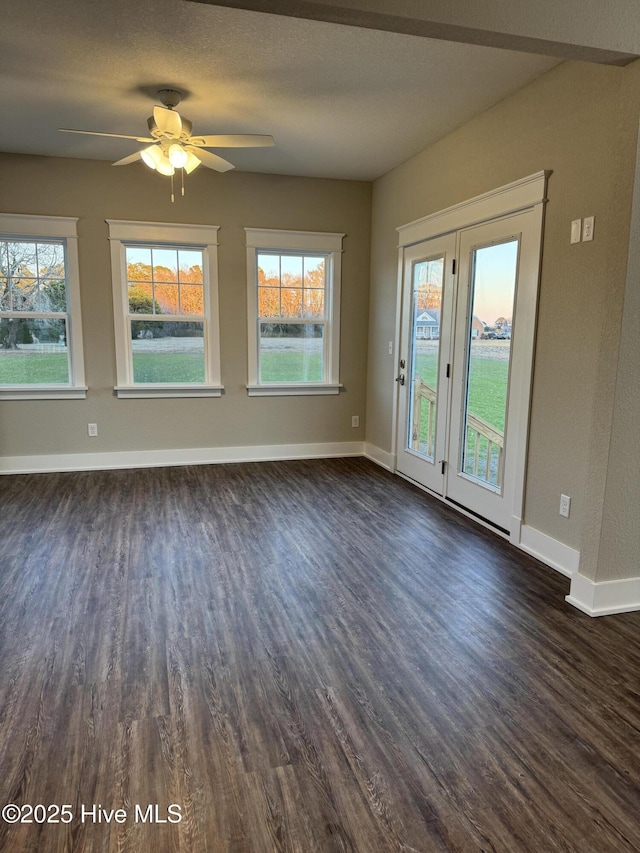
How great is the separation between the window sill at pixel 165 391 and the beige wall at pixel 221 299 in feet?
0.25

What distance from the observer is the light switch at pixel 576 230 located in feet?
9.60

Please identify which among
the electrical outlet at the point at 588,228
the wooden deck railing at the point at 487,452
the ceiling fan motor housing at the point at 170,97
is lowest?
the wooden deck railing at the point at 487,452

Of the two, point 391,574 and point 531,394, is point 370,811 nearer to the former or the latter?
point 391,574

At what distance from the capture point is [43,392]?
5.13 m

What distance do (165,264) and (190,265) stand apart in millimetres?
235

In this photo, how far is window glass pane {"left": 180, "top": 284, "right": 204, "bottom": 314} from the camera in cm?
538

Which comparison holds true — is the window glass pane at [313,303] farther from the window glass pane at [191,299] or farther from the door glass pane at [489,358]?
the door glass pane at [489,358]

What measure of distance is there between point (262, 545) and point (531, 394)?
6.27ft

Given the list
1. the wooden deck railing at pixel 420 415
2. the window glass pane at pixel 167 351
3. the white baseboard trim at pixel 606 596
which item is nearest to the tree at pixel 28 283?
the window glass pane at pixel 167 351

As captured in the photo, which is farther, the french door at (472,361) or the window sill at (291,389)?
the window sill at (291,389)

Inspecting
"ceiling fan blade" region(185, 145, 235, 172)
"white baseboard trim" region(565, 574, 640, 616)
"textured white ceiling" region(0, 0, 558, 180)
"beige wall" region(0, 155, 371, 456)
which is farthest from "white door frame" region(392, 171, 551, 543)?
"beige wall" region(0, 155, 371, 456)

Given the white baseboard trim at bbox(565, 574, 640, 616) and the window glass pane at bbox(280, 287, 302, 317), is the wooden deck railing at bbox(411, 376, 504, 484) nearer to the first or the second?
the white baseboard trim at bbox(565, 574, 640, 616)

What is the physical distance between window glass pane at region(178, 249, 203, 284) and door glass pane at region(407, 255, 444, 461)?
82.2 inches

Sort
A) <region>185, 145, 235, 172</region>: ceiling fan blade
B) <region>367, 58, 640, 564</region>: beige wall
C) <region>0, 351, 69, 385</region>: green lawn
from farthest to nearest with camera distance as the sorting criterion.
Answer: <region>0, 351, 69, 385</region>: green lawn, <region>185, 145, 235, 172</region>: ceiling fan blade, <region>367, 58, 640, 564</region>: beige wall
